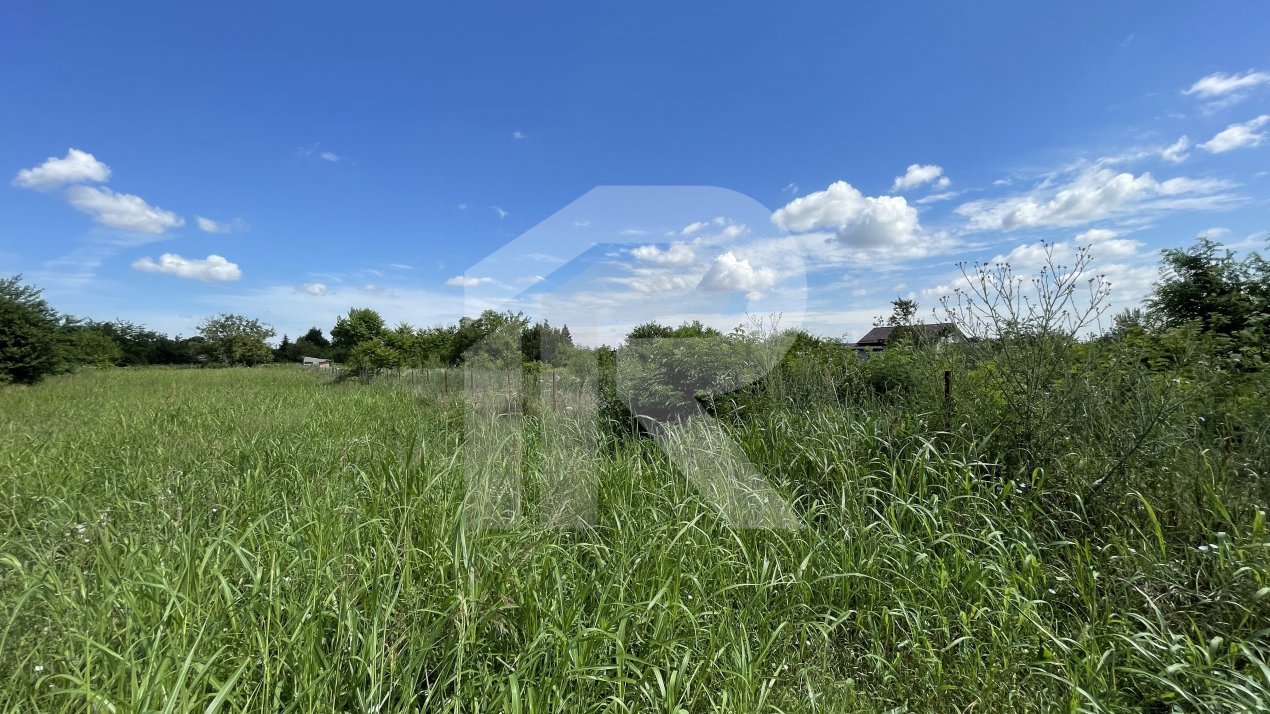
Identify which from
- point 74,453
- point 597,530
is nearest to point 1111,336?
point 597,530

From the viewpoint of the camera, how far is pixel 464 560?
70.4 inches

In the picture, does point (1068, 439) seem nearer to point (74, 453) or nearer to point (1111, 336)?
point (1111, 336)

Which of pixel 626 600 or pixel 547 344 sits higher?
pixel 547 344

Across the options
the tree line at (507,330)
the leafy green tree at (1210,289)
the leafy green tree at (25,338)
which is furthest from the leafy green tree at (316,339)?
the leafy green tree at (1210,289)

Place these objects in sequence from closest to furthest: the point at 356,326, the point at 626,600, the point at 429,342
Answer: the point at 626,600
the point at 429,342
the point at 356,326

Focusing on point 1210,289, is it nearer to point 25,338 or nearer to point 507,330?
point 507,330

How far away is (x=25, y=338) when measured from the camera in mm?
11922

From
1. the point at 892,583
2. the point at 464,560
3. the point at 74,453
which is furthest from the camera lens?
the point at 74,453

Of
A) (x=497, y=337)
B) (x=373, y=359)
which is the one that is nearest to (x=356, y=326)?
(x=373, y=359)

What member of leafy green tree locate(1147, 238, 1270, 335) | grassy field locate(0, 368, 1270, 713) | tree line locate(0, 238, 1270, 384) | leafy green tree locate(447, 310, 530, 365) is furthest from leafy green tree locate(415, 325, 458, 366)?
leafy green tree locate(1147, 238, 1270, 335)

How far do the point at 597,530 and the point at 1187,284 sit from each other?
31.5ft

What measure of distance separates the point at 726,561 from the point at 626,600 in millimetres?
467

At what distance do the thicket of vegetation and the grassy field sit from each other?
0.01 meters

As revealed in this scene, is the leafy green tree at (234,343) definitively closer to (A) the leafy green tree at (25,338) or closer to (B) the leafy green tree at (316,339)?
(B) the leafy green tree at (316,339)
